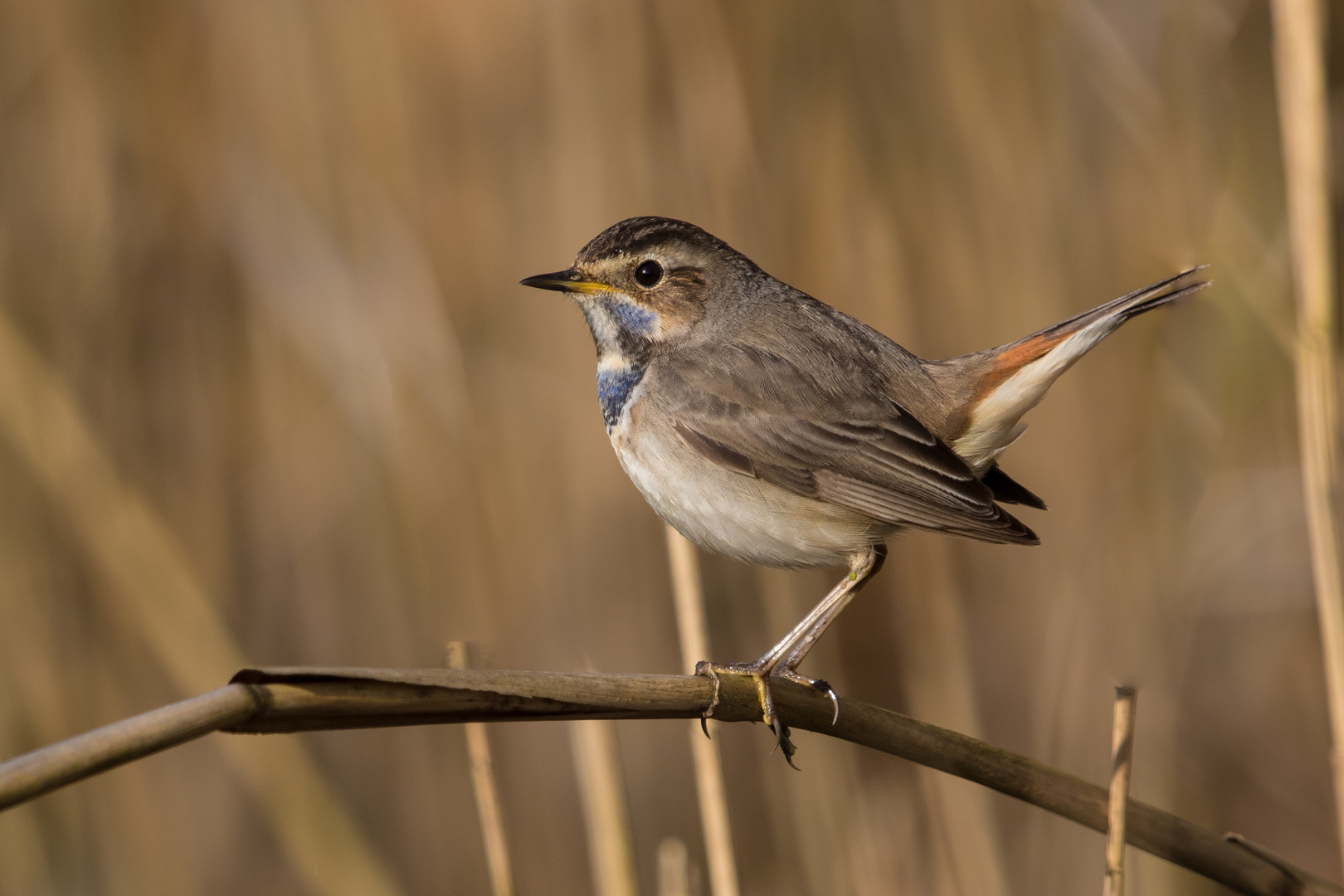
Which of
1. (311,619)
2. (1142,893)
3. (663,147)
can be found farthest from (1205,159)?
(311,619)

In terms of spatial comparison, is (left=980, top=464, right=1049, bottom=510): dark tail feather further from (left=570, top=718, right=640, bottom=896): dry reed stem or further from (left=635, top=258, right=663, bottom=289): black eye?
(left=570, top=718, right=640, bottom=896): dry reed stem

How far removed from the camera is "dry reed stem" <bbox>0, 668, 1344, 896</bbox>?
1.22m

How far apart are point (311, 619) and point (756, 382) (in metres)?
2.24

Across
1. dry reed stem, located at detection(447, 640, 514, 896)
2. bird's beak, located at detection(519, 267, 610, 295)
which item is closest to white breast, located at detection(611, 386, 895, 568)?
bird's beak, located at detection(519, 267, 610, 295)

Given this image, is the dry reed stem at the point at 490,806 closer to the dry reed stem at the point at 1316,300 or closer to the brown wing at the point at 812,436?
the brown wing at the point at 812,436

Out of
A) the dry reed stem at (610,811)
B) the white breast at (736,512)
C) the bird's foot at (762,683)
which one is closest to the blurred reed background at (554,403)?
the white breast at (736,512)

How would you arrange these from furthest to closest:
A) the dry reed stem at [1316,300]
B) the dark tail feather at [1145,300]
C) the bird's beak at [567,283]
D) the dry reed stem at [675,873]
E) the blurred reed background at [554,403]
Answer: the blurred reed background at [554,403]
the bird's beak at [567,283]
the dark tail feather at [1145,300]
the dry reed stem at [1316,300]
the dry reed stem at [675,873]

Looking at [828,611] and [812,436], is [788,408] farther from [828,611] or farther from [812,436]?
[828,611]

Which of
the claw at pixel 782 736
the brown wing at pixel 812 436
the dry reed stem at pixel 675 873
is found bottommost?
the dry reed stem at pixel 675 873

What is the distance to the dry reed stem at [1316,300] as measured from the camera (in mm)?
2297

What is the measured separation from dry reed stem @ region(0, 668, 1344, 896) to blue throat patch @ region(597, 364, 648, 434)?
964 mm

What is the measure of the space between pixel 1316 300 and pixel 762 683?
1526 millimetres

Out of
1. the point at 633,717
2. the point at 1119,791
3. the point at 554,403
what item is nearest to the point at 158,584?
the point at 554,403

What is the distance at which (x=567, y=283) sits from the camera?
278 cm
